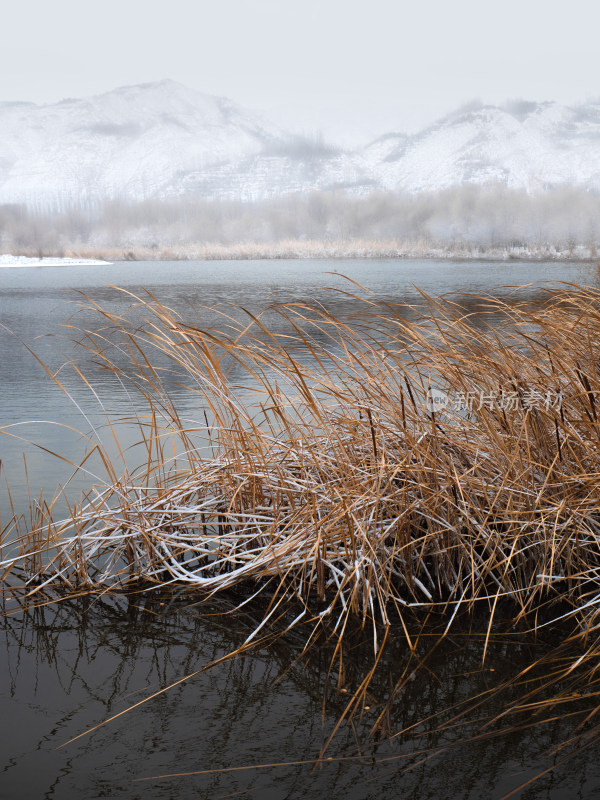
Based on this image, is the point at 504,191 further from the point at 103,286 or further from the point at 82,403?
the point at 82,403

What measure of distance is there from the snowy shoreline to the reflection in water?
25650 mm

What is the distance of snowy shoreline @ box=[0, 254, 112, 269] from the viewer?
26.3m

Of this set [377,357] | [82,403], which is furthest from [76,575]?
[82,403]

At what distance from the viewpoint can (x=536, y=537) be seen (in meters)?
1.81

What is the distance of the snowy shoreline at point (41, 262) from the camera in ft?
86.4

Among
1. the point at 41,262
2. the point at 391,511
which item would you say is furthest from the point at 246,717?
the point at 41,262

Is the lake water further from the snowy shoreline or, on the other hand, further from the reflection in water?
the snowy shoreline

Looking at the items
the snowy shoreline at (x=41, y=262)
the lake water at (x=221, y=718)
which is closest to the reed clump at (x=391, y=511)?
the lake water at (x=221, y=718)

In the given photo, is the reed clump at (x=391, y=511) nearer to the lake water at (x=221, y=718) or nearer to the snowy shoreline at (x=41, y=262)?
the lake water at (x=221, y=718)

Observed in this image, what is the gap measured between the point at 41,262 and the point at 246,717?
28455 mm

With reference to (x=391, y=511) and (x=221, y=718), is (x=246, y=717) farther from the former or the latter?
(x=391, y=511)

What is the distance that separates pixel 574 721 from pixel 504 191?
40334mm

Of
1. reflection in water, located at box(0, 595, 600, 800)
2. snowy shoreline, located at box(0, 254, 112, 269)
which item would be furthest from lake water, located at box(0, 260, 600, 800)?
snowy shoreline, located at box(0, 254, 112, 269)

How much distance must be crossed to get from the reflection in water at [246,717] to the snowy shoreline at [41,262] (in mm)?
25650
